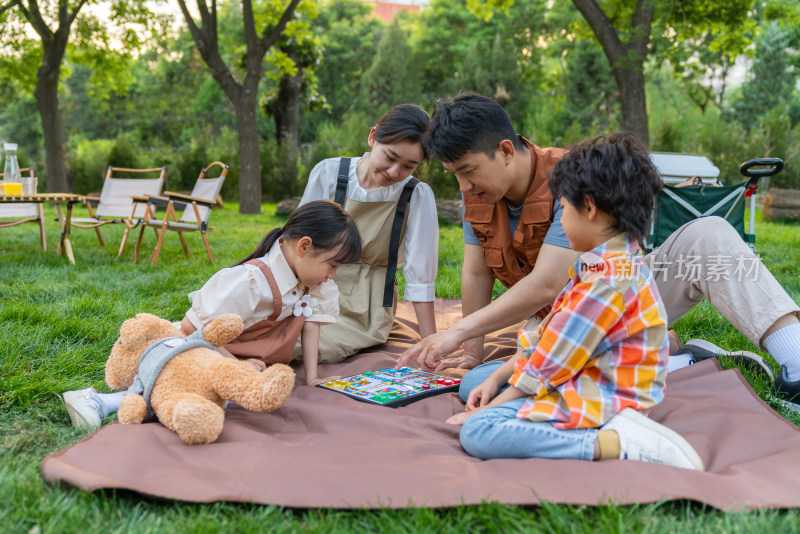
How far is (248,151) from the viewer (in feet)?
37.3

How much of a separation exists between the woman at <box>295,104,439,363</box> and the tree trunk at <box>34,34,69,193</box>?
429 inches

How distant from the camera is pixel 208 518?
141 cm

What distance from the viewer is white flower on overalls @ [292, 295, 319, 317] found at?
8.43ft

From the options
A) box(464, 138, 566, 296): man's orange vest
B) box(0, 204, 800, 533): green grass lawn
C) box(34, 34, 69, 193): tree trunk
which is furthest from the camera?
box(34, 34, 69, 193): tree trunk

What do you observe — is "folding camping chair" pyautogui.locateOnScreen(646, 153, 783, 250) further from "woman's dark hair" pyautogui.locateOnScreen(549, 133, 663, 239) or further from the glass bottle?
the glass bottle

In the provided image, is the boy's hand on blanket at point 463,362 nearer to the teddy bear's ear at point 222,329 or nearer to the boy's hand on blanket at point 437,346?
the boy's hand on blanket at point 437,346

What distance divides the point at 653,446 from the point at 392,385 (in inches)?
42.3

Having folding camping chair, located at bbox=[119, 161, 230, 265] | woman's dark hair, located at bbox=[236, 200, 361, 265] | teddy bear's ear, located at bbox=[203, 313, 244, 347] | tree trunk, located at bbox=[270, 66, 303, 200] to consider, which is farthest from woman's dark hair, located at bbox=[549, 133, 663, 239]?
tree trunk, located at bbox=[270, 66, 303, 200]

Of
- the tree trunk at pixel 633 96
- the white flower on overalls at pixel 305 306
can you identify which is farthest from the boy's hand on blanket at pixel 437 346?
the tree trunk at pixel 633 96

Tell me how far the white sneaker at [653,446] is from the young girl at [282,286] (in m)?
1.21

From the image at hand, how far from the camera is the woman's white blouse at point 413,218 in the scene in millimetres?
2996

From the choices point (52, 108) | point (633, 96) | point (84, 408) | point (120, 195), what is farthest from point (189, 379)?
point (52, 108)

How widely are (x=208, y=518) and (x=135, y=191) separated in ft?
22.5

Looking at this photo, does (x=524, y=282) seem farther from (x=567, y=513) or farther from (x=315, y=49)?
(x=315, y=49)
